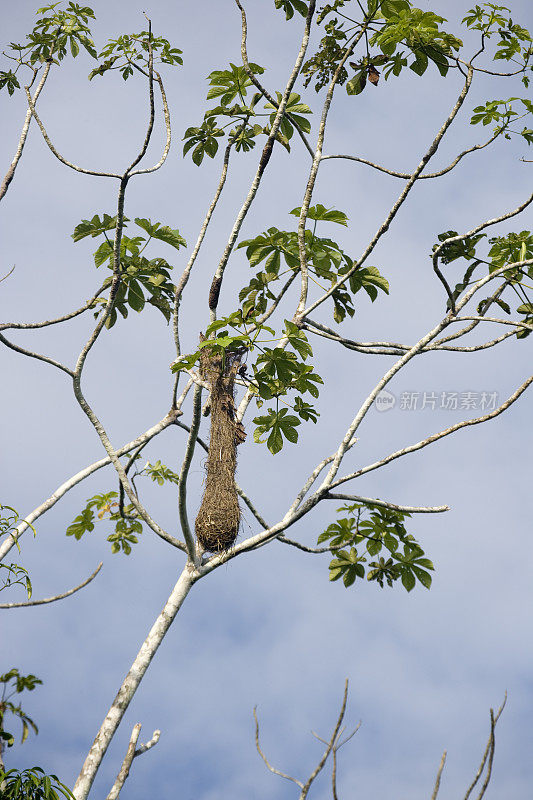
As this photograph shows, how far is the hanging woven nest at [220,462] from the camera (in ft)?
19.1

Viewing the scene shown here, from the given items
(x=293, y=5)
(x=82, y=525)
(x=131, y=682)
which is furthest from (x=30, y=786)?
(x=293, y=5)

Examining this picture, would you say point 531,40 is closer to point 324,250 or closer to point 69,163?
point 324,250

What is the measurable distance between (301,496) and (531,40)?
4.59m

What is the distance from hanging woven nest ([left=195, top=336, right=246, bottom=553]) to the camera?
19.1 feet

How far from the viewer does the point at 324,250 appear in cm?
673

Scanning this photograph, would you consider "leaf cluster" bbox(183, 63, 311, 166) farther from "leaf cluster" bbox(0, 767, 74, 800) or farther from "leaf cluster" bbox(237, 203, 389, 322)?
"leaf cluster" bbox(0, 767, 74, 800)

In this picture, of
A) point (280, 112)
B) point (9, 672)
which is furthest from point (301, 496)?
point (280, 112)

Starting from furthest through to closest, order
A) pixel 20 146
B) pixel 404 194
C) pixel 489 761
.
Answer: pixel 20 146, pixel 404 194, pixel 489 761

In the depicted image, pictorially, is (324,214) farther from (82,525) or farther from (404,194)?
(82,525)

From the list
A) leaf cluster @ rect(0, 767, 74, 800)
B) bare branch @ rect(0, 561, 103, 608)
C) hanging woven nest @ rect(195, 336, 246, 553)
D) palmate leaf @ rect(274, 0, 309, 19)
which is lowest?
leaf cluster @ rect(0, 767, 74, 800)

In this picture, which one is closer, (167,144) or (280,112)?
(280,112)

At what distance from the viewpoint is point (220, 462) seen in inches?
234

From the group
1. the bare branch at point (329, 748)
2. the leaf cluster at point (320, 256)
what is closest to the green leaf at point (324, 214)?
the leaf cluster at point (320, 256)

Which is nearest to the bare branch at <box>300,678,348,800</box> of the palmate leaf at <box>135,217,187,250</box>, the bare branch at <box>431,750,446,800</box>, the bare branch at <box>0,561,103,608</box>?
the bare branch at <box>431,750,446,800</box>
